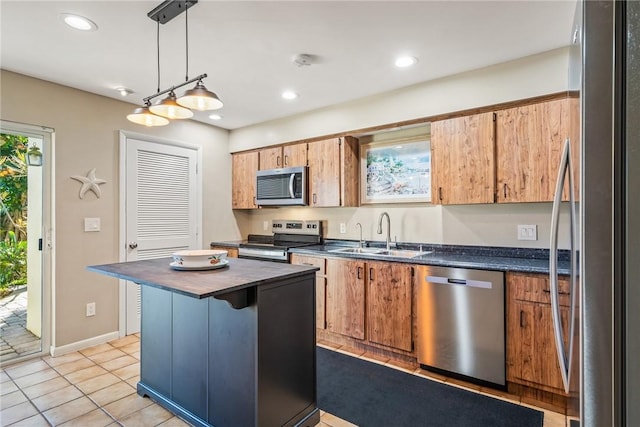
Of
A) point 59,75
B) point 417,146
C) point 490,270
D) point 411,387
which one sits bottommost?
point 411,387

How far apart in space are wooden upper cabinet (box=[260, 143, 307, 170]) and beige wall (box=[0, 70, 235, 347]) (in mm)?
1368

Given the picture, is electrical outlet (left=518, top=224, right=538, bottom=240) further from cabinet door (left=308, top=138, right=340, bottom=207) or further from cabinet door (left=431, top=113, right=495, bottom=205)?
cabinet door (left=308, top=138, right=340, bottom=207)

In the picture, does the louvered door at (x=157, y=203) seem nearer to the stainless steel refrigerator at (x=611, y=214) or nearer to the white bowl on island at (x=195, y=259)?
the white bowl on island at (x=195, y=259)

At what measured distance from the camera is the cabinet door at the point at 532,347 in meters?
2.19

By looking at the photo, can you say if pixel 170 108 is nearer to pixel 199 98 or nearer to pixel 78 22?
pixel 199 98

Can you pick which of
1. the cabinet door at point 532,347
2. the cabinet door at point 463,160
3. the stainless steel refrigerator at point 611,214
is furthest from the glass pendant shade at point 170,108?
the cabinet door at point 532,347

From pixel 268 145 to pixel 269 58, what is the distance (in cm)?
176

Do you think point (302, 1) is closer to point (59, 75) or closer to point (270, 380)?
point (270, 380)

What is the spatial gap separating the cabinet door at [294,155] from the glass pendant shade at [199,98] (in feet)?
6.90

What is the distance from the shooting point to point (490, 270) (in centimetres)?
238

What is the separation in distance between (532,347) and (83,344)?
388cm

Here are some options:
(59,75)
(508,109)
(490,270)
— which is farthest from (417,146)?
(59,75)

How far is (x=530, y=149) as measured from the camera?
256cm

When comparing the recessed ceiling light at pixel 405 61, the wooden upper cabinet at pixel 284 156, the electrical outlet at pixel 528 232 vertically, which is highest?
the recessed ceiling light at pixel 405 61
